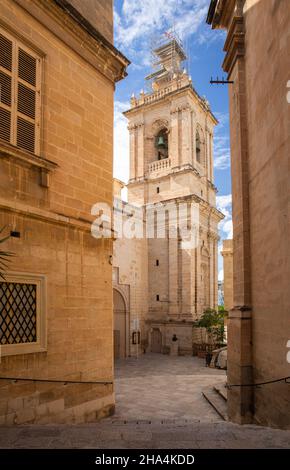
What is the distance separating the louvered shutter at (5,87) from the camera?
674cm

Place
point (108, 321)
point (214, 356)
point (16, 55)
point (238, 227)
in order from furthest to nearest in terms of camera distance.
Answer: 1. point (214, 356)
2. point (238, 227)
3. point (108, 321)
4. point (16, 55)

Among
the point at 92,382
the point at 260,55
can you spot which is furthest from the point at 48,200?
the point at 260,55

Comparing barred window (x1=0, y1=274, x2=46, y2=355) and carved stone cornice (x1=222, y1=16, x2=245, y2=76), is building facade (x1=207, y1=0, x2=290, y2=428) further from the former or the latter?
barred window (x1=0, y1=274, x2=46, y2=355)

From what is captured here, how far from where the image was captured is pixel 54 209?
741 centimetres

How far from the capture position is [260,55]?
8.22 metres

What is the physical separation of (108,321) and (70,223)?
251cm

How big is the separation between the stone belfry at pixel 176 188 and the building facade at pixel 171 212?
62mm

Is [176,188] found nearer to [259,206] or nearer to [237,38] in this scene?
[237,38]

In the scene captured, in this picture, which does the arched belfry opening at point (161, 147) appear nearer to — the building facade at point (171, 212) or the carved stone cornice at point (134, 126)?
the building facade at point (171, 212)

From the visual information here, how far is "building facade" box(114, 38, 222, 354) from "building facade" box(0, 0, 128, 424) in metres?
14.7

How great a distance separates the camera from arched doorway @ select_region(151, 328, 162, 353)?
25.4 meters

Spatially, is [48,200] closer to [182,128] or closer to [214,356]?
[214,356]

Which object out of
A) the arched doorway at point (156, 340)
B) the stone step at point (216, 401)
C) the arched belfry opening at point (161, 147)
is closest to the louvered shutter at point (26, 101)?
the stone step at point (216, 401)

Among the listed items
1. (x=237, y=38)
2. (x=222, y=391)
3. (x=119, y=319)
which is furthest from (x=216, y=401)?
(x=119, y=319)
